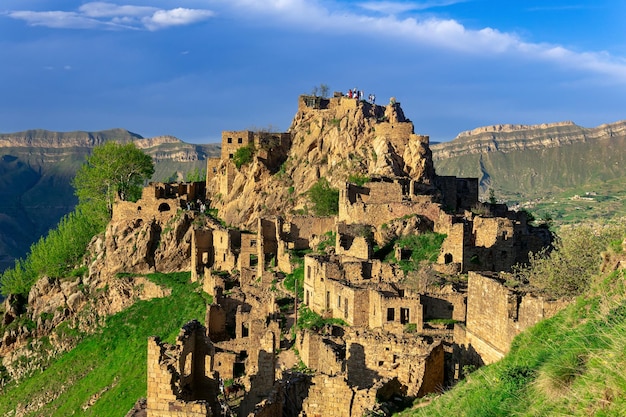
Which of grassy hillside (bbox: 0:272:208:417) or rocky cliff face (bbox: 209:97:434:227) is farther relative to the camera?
rocky cliff face (bbox: 209:97:434:227)

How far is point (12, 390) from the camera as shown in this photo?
53.9 meters

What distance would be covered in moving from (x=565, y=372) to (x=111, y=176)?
71081 mm

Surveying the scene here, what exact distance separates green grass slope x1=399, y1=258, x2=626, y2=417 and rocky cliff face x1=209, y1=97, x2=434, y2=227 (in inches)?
1440

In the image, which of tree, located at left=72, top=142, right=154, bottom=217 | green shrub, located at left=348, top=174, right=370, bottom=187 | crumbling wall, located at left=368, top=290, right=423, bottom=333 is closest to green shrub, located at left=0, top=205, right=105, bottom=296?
tree, located at left=72, top=142, right=154, bottom=217

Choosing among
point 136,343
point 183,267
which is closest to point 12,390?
point 136,343

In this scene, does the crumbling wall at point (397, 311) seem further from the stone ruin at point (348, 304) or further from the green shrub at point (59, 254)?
the green shrub at point (59, 254)

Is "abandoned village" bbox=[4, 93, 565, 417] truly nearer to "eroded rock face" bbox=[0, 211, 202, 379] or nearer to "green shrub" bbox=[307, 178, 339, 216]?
"eroded rock face" bbox=[0, 211, 202, 379]

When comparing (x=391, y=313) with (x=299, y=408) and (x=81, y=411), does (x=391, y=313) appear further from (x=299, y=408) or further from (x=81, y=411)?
(x=81, y=411)

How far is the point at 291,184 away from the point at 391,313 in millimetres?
30695

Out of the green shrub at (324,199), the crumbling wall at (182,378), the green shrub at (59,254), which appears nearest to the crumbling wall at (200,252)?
the green shrub at (324,199)

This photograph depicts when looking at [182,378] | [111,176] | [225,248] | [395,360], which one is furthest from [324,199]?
[182,378]

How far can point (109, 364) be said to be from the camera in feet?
163

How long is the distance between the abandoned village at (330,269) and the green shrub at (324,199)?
90 cm

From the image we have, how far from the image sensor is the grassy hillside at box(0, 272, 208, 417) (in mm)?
44062
